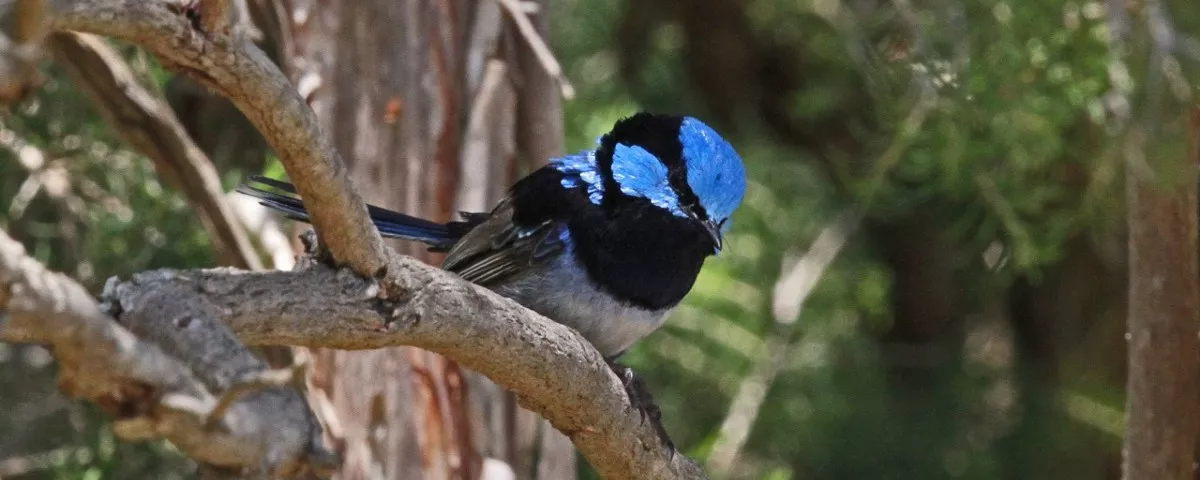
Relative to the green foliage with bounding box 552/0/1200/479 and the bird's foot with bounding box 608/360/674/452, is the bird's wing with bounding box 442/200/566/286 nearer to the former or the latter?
the bird's foot with bounding box 608/360/674/452

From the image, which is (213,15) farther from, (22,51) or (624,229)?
(624,229)

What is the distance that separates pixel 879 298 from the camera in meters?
4.68

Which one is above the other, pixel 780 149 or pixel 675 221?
pixel 675 221

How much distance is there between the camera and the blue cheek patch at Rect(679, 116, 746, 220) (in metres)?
2.54

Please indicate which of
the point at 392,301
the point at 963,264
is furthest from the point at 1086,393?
the point at 392,301

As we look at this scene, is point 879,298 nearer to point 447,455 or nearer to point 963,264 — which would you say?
point 963,264

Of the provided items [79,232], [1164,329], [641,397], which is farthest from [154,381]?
[79,232]

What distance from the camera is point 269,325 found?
1.48 metres

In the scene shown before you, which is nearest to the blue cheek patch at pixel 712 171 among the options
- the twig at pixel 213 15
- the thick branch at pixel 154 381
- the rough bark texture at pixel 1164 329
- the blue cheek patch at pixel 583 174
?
the blue cheek patch at pixel 583 174

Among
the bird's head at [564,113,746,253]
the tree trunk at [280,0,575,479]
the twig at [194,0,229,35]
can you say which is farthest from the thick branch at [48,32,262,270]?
the twig at [194,0,229,35]

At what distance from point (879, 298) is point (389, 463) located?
7.16 ft

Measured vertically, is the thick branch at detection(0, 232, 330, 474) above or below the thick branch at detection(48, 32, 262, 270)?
above

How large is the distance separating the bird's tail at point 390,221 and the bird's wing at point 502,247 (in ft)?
0.40

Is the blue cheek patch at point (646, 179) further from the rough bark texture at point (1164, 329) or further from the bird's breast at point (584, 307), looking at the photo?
the rough bark texture at point (1164, 329)
